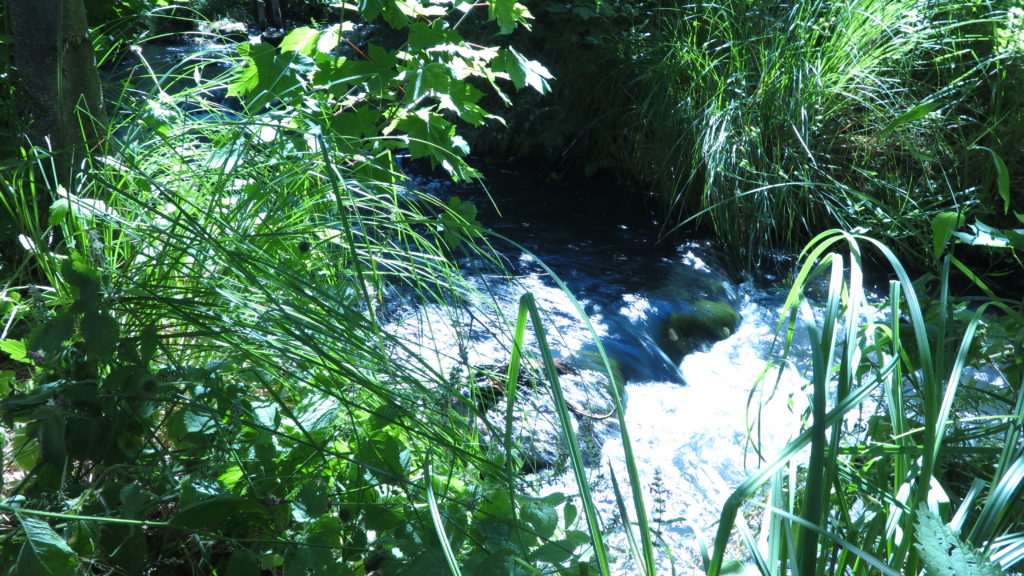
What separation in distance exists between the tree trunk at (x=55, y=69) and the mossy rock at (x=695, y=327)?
120 inches

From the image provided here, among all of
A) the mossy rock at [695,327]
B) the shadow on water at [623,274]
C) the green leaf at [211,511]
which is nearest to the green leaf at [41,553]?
the green leaf at [211,511]

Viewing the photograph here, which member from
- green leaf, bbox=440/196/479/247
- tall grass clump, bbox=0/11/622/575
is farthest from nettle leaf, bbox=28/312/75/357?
green leaf, bbox=440/196/479/247

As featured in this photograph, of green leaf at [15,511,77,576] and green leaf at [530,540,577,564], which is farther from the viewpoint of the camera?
green leaf at [530,540,577,564]

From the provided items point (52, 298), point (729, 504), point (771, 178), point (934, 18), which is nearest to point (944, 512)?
point (729, 504)

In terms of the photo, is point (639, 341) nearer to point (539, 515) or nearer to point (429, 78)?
point (429, 78)

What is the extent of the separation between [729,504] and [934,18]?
5.48m

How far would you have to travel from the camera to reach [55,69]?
184cm

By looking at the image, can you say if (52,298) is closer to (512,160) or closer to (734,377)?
(734,377)

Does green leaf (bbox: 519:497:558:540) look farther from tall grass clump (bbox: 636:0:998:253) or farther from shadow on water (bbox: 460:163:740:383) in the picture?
tall grass clump (bbox: 636:0:998:253)

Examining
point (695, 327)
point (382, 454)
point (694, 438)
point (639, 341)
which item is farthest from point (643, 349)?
point (382, 454)

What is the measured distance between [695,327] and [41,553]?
12.3 ft

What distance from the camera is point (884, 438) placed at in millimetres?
1624

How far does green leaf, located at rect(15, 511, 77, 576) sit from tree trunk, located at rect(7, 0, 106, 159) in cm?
105

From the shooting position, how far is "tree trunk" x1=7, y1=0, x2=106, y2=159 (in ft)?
5.85
